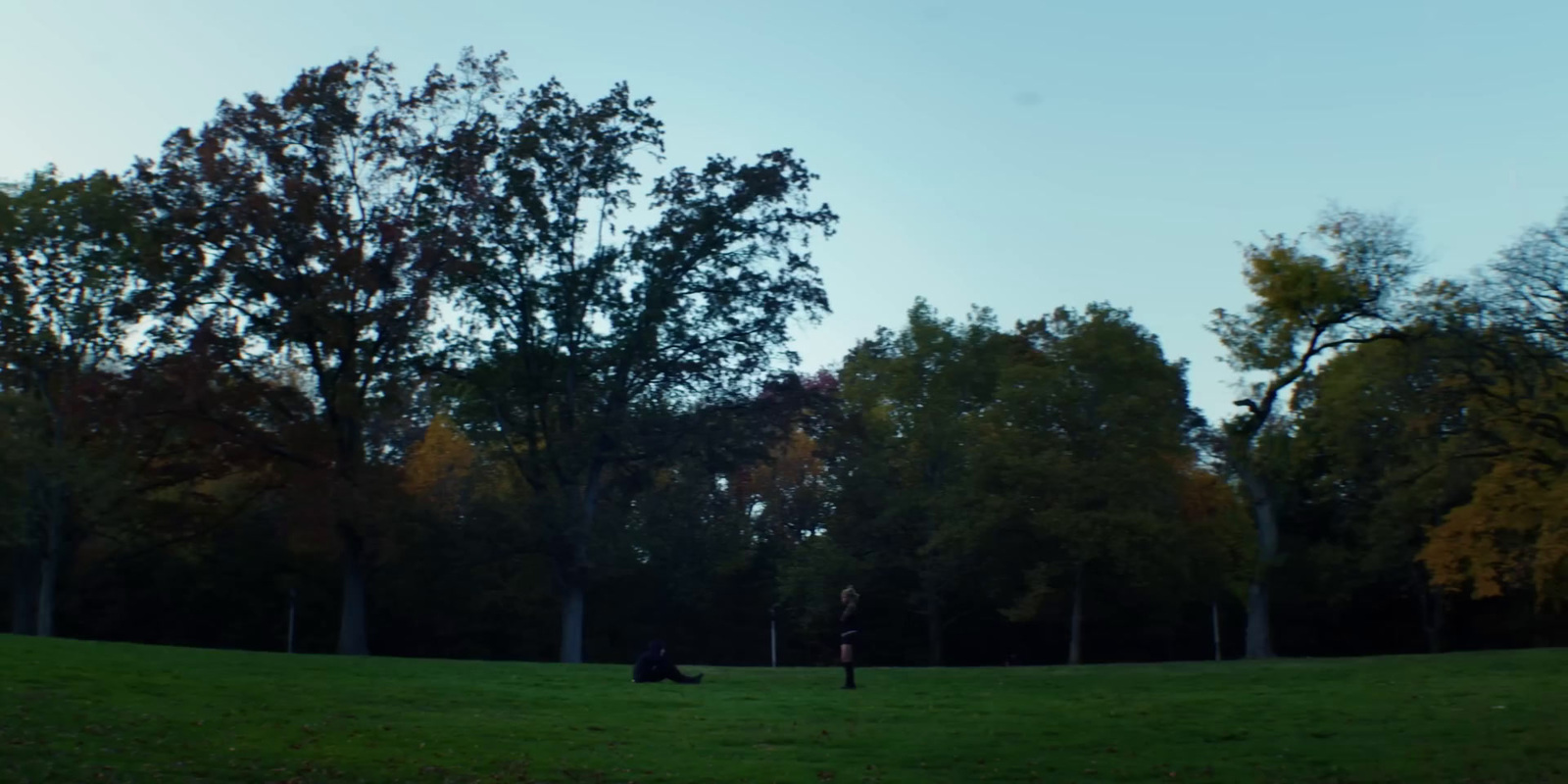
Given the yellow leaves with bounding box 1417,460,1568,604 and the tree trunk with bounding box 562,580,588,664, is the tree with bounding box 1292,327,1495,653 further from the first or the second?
the tree trunk with bounding box 562,580,588,664

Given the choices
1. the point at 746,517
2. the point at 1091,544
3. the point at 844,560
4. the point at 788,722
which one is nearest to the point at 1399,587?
the point at 1091,544

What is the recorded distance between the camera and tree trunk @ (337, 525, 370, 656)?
40938mm

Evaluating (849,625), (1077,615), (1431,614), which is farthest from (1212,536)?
(849,625)

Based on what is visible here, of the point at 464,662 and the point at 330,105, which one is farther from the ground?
the point at 330,105

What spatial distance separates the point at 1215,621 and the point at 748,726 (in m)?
38.1

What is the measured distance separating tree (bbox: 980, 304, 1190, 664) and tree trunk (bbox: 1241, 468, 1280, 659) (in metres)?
2.84

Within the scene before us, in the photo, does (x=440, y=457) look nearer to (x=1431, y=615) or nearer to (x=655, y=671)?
(x=655, y=671)

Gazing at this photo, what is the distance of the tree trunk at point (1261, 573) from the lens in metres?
45.6

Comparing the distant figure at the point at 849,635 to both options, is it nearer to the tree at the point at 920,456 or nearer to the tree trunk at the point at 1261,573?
the tree at the point at 920,456

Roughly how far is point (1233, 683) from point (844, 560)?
27023 mm

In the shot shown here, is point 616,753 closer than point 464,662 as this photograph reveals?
Yes

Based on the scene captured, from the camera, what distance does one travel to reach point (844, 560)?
50188 millimetres

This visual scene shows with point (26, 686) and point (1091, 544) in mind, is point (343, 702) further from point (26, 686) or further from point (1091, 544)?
point (1091, 544)

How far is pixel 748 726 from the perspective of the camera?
17594 millimetres
